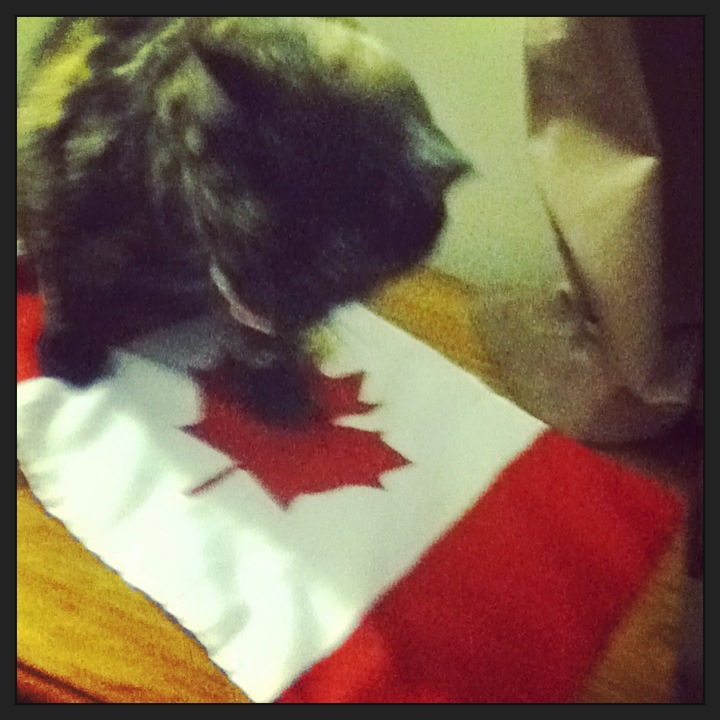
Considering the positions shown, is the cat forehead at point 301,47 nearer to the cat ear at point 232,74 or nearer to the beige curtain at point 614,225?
the cat ear at point 232,74

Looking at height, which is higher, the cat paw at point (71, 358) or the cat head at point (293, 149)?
the cat head at point (293, 149)

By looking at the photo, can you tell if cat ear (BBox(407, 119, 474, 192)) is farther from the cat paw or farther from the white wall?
the cat paw

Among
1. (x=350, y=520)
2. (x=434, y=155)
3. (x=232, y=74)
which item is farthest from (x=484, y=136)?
(x=350, y=520)

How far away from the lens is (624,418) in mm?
613

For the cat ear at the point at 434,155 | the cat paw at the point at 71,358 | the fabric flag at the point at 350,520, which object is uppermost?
the cat ear at the point at 434,155

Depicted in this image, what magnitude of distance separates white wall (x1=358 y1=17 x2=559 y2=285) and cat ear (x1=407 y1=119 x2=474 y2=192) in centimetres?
2

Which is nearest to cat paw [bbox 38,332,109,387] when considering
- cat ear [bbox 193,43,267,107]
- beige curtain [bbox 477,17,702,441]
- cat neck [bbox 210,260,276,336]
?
cat neck [bbox 210,260,276,336]

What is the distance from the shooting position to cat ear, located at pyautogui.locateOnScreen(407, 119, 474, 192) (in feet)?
1.89

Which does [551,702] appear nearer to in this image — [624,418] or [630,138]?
[624,418]

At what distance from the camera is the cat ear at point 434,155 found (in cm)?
58

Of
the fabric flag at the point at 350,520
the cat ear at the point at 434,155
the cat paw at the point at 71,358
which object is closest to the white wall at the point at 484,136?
the cat ear at the point at 434,155

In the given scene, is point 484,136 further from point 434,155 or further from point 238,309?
point 238,309

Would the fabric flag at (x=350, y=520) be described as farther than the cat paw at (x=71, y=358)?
No

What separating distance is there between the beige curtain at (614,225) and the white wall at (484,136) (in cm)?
9
